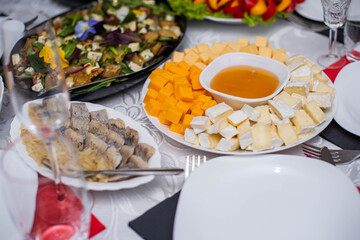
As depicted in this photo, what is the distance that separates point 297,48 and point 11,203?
4.54 ft

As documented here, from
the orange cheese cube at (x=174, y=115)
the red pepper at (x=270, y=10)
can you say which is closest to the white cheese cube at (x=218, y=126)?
the orange cheese cube at (x=174, y=115)

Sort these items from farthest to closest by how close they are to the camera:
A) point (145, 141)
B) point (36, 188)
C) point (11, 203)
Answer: point (145, 141) → point (36, 188) → point (11, 203)

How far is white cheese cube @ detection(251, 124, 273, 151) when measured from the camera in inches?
46.3

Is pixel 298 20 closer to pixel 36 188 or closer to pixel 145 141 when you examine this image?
pixel 145 141

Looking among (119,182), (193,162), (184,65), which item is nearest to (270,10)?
(184,65)

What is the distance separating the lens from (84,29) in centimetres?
181

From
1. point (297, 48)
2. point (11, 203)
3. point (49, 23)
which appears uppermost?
point (49, 23)

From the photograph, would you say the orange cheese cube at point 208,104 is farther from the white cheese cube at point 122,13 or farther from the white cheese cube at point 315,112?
the white cheese cube at point 122,13

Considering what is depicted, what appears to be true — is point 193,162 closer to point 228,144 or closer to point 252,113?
point 228,144

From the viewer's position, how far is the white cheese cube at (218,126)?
1.21 metres

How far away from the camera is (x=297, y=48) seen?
1.80 metres

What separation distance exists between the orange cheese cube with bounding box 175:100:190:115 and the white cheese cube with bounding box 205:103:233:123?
0.08m

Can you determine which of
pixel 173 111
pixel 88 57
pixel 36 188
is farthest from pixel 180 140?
pixel 88 57

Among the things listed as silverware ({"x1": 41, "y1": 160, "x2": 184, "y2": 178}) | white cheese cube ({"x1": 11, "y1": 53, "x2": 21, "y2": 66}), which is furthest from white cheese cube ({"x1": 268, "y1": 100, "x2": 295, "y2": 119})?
white cheese cube ({"x1": 11, "y1": 53, "x2": 21, "y2": 66})
